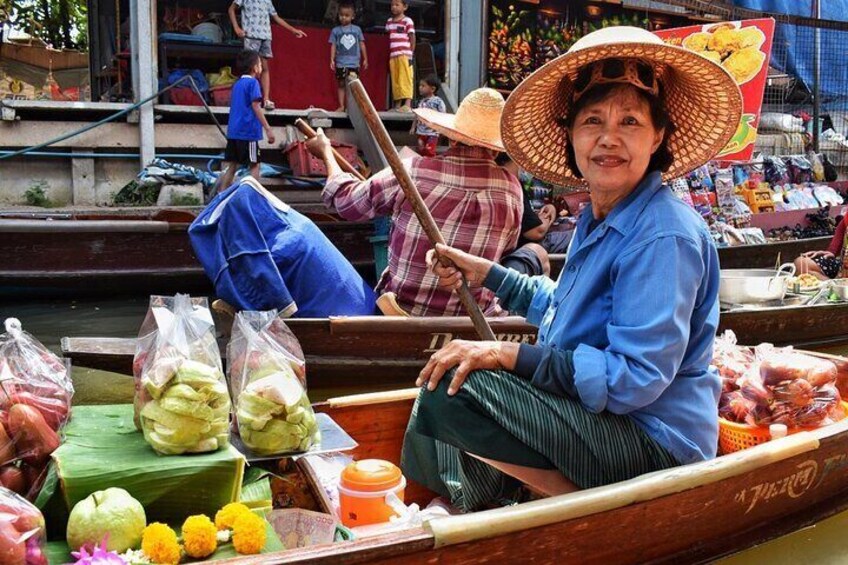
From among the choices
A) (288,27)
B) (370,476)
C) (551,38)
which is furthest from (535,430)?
(551,38)

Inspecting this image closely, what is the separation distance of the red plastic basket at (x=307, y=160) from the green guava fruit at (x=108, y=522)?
6.77 m

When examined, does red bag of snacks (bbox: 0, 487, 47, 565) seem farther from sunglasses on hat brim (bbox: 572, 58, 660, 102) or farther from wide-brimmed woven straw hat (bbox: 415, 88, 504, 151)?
wide-brimmed woven straw hat (bbox: 415, 88, 504, 151)

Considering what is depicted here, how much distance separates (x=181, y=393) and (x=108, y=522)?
0.33m

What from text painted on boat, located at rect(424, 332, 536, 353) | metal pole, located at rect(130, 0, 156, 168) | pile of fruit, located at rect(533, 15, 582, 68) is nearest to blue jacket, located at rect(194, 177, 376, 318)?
text painted on boat, located at rect(424, 332, 536, 353)

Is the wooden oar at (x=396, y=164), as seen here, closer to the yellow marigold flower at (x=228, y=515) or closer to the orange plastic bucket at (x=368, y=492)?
the orange plastic bucket at (x=368, y=492)

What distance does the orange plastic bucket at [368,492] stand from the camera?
87.7 inches

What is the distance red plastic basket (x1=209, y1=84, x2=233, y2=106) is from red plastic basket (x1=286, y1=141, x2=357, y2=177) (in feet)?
3.40

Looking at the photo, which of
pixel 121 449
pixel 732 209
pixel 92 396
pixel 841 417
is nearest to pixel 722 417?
pixel 841 417

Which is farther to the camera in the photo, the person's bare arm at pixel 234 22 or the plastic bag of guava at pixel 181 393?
the person's bare arm at pixel 234 22

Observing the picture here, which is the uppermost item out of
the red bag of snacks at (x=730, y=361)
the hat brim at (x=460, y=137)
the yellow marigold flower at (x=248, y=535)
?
the hat brim at (x=460, y=137)

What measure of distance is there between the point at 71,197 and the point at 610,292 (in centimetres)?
728

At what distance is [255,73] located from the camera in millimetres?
7621

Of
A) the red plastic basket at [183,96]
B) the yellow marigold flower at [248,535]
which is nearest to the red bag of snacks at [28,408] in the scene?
the yellow marigold flower at [248,535]

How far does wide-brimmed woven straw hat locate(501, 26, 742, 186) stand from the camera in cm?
200
